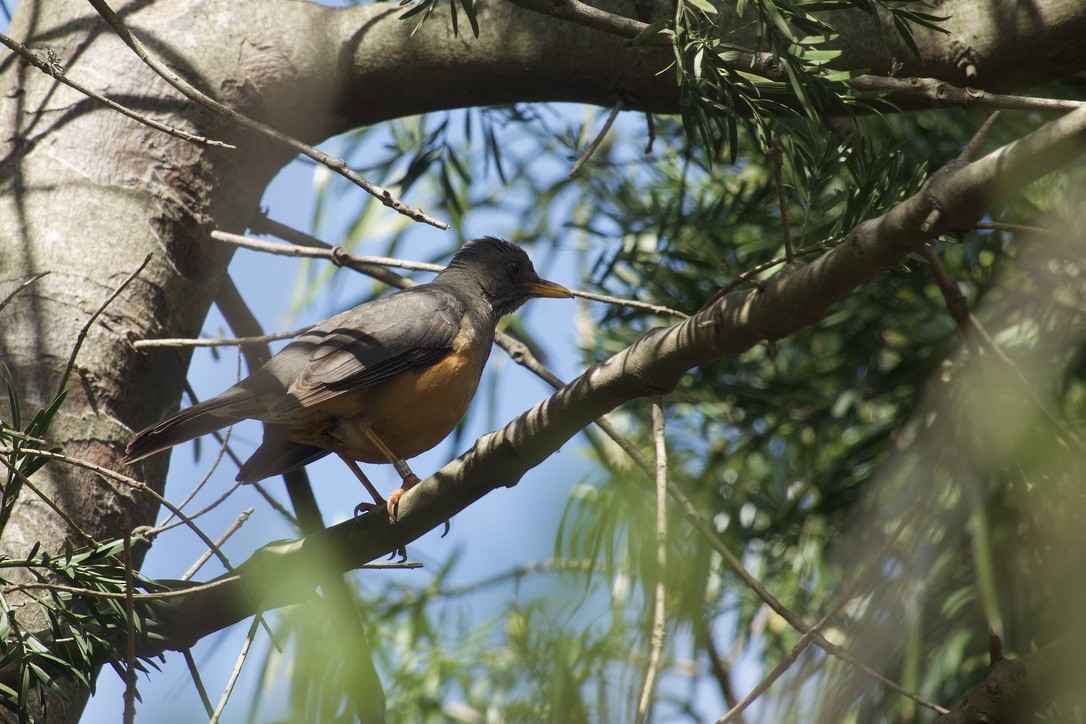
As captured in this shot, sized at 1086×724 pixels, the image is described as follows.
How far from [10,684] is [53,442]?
2.15 ft

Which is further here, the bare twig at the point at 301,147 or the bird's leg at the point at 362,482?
the bird's leg at the point at 362,482

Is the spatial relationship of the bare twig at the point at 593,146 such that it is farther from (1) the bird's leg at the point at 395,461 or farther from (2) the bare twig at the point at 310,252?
(1) the bird's leg at the point at 395,461

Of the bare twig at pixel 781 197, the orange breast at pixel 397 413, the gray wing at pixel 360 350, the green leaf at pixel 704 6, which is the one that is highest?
the gray wing at pixel 360 350

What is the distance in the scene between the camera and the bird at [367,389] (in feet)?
11.7

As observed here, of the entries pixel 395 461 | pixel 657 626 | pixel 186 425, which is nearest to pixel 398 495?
pixel 395 461

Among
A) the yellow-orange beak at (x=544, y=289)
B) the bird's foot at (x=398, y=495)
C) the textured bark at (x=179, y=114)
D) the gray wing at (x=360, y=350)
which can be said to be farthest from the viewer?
the yellow-orange beak at (x=544, y=289)

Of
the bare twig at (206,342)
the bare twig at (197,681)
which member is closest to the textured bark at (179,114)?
the bare twig at (206,342)

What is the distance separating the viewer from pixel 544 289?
4.94 m

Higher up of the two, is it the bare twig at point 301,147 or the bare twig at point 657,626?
the bare twig at point 301,147

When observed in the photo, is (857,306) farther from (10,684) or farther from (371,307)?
(10,684)

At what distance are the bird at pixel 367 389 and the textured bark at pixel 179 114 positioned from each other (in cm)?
52

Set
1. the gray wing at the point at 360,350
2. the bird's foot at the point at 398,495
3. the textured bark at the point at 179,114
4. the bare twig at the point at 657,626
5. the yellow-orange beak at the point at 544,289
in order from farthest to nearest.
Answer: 1. the yellow-orange beak at the point at 544,289
2. the gray wing at the point at 360,350
3. the textured bark at the point at 179,114
4. the bird's foot at the point at 398,495
5. the bare twig at the point at 657,626

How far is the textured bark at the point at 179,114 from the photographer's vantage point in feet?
8.97

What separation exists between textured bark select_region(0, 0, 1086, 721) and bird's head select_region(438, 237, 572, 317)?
1735 mm
